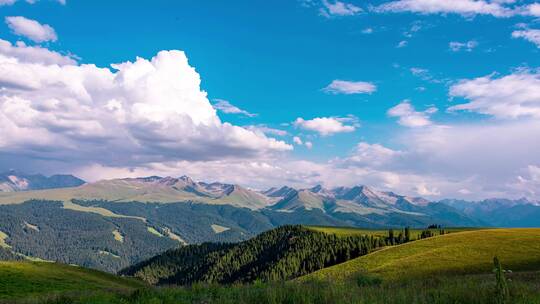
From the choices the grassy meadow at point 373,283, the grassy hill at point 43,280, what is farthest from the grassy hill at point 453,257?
the grassy hill at point 43,280

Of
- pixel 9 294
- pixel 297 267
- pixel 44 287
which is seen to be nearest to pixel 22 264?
pixel 44 287

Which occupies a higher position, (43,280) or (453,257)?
(453,257)

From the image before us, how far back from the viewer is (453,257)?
63.5 meters

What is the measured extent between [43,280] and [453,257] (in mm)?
60005

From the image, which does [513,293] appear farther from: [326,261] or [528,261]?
[326,261]

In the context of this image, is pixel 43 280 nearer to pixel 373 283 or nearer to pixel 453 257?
pixel 373 283

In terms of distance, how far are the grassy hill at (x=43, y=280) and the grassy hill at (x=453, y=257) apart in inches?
1137

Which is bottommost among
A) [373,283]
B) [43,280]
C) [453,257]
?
[43,280]

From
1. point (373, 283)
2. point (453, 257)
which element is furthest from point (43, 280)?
point (453, 257)

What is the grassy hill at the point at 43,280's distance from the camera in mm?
43938

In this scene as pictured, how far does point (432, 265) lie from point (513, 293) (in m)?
50.1

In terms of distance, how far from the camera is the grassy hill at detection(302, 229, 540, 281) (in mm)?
53719

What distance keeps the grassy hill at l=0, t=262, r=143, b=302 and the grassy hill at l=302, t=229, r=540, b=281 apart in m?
28.9

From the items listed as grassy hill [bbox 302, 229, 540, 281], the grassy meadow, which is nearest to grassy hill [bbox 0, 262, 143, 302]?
the grassy meadow
